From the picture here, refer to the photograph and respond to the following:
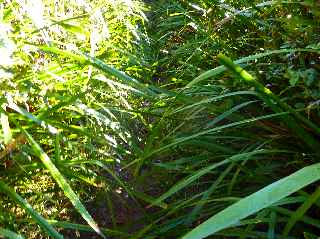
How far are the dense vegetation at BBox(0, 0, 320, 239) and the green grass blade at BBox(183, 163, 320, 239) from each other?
0.11 meters

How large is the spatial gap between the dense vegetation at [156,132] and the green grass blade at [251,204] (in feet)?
0.37

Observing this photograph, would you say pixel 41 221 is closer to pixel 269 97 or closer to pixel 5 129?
pixel 5 129

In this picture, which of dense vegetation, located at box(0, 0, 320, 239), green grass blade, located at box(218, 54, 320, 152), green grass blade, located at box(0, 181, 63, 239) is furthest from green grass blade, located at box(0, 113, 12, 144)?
green grass blade, located at box(218, 54, 320, 152)

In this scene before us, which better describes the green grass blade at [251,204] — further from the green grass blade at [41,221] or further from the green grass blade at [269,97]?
the green grass blade at [41,221]

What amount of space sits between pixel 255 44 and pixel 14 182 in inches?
44.3

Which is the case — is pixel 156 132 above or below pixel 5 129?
below

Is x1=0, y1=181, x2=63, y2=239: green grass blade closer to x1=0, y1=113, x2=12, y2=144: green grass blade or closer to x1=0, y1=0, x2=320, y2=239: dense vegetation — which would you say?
x1=0, y1=0, x2=320, y2=239: dense vegetation

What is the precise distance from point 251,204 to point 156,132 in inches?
26.9

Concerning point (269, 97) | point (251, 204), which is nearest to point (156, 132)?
point (269, 97)

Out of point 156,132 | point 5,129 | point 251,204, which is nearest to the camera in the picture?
point 251,204

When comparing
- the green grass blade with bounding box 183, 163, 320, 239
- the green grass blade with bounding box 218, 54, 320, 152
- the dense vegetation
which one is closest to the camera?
the green grass blade with bounding box 183, 163, 320, 239

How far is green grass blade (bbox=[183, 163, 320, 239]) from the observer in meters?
0.83

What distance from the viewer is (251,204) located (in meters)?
0.85

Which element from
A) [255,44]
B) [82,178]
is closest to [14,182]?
[82,178]
